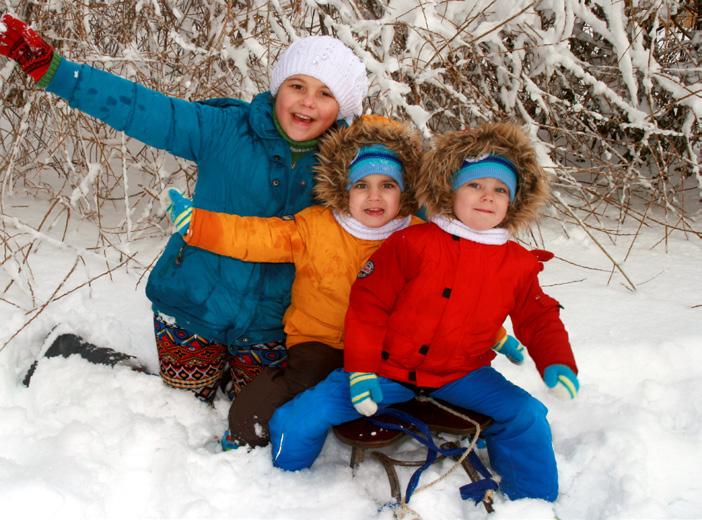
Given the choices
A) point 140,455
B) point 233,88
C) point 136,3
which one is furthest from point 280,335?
point 136,3

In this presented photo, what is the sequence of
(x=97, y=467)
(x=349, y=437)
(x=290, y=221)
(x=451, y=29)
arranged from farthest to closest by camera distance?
(x=451, y=29) → (x=290, y=221) → (x=349, y=437) → (x=97, y=467)

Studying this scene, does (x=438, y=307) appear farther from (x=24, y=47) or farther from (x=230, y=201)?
(x=24, y=47)

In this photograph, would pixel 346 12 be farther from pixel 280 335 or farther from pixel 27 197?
pixel 27 197

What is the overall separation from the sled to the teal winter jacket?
465 mm

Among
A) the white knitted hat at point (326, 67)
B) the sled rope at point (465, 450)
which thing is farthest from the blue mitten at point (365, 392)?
the white knitted hat at point (326, 67)

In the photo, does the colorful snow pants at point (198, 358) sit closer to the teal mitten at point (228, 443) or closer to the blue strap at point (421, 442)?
the teal mitten at point (228, 443)

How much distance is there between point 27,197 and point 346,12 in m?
1.95

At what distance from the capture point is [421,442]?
6.22ft

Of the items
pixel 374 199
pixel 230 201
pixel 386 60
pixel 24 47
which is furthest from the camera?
pixel 386 60

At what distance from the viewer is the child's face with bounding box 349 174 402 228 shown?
2.01 meters

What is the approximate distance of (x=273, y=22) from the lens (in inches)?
108

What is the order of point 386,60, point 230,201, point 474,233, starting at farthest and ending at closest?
1. point 386,60
2. point 230,201
3. point 474,233

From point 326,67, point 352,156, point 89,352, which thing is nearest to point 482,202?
point 352,156

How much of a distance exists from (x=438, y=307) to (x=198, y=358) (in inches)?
34.2
